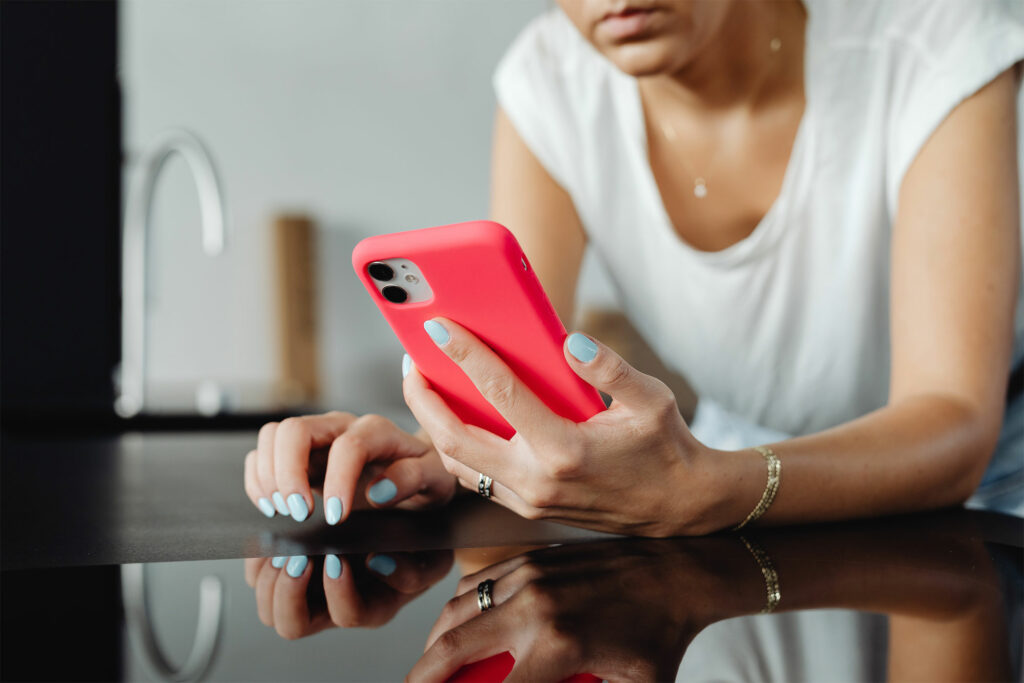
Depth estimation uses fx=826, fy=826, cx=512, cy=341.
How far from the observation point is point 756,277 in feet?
3.32

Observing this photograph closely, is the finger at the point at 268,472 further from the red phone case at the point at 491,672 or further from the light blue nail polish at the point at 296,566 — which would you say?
the red phone case at the point at 491,672

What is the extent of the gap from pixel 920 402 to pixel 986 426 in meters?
0.06

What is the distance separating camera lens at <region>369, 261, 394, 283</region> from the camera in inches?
17.5

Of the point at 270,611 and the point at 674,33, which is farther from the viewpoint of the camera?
the point at 674,33

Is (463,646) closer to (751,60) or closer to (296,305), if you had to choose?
(751,60)

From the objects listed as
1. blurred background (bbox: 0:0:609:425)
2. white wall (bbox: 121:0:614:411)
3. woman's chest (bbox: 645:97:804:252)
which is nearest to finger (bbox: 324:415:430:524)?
woman's chest (bbox: 645:97:804:252)

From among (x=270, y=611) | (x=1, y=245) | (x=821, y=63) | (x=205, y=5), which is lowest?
(x=1, y=245)

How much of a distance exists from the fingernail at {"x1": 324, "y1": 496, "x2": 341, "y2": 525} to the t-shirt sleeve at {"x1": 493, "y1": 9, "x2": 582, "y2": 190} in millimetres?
622

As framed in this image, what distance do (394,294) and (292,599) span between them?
0.55 feet

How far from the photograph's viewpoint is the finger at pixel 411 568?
17.2 inches

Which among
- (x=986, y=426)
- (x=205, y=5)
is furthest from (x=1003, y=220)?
(x=205, y=5)

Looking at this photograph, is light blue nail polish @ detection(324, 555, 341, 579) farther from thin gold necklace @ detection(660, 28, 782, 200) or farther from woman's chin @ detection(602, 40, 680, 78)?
thin gold necklace @ detection(660, 28, 782, 200)

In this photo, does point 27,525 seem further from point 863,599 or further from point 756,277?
point 756,277

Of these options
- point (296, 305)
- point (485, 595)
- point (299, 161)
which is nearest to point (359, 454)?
point (485, 595)
